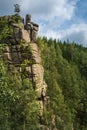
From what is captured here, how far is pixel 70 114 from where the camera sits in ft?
342

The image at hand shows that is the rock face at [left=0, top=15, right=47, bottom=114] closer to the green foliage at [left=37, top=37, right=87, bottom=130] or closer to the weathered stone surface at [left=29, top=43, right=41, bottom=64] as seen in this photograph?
the weathered stone surface at [left=29, top=43, right=41, bottom=64]

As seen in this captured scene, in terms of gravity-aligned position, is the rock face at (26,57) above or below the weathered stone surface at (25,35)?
below

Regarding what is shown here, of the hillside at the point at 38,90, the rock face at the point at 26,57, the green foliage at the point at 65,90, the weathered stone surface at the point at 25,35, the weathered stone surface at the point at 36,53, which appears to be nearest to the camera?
the hillside at the point at 38,90

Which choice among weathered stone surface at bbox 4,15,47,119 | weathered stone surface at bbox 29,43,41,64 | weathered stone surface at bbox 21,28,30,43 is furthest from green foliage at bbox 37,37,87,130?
weathered stone surface at bbox 21,28,30,43

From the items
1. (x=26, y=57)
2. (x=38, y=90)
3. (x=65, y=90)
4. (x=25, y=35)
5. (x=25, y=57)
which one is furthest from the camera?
(x=65, y=90)

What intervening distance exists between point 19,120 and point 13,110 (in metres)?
2.68

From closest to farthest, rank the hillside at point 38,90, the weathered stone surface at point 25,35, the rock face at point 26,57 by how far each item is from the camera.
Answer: the hillside at point 38,90 → the rock face at point 26,57 → the weathered stone surface at point 25,35

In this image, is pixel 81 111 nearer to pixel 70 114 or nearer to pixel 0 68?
pixel 70 114

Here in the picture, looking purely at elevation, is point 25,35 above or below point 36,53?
above

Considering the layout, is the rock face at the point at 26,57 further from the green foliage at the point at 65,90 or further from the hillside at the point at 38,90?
the green foliage at the point at 65,90

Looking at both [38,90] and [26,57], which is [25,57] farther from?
[38,90]

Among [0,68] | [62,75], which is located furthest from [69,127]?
[0,68]

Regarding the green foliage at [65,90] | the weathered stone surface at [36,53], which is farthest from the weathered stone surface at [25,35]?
the green foliage at [65,90]

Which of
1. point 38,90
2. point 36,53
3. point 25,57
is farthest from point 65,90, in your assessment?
point 25,57
